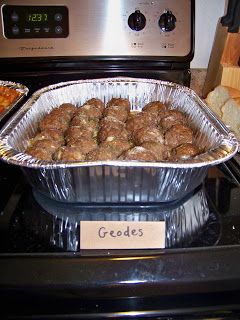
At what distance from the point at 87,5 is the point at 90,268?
82 centimetres

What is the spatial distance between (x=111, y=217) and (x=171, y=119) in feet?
1.17

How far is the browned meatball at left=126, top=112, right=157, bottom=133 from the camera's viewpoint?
953 millimetres

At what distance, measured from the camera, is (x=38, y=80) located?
48.3 inches

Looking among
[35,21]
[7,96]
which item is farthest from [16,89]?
[35,21]

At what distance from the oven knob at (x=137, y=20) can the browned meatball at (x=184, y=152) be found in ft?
1.59

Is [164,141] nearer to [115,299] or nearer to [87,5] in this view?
[115,299]

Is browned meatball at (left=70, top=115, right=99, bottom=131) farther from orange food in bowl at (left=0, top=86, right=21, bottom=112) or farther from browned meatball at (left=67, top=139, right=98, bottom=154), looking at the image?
orange food in bowl at (left=0, top=86, right=21, bottom=112)

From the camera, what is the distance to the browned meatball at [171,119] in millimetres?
971

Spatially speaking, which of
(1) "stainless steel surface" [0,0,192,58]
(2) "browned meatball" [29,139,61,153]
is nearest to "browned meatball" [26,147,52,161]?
(2) "browned meatball" [29,139,61,153]

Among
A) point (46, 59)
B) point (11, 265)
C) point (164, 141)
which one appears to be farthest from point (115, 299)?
point (46, 59)

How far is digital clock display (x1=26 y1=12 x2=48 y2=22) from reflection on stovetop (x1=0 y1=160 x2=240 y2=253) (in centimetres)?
55

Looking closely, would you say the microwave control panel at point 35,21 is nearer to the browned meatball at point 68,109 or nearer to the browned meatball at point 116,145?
the browned meatball at point 68,109

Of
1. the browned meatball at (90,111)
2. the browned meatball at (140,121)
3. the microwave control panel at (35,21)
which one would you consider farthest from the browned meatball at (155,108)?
the microwave control panel at (35,21)

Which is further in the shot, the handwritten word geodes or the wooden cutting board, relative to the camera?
the wooden cutting board
